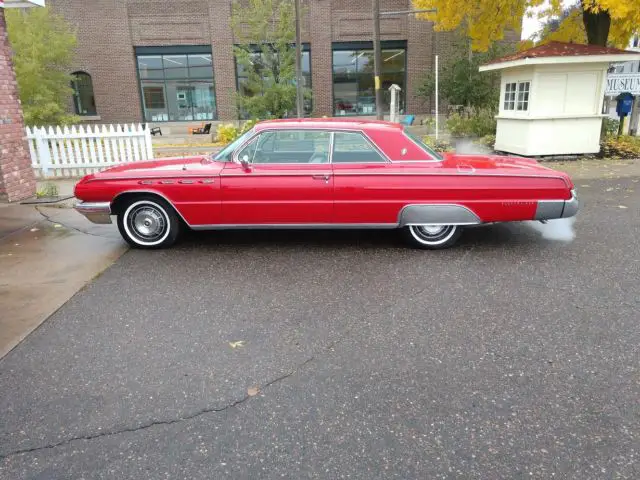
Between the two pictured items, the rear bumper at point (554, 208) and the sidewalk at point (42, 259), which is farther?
the rear bumper at point (554, 208)

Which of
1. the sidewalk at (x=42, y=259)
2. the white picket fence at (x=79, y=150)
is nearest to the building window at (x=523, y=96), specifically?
the white picket fence at (x=79, y=150)

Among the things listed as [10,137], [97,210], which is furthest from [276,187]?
[10,137]

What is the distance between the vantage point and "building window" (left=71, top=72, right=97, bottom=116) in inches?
1053

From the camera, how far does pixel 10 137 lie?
8.24 metres

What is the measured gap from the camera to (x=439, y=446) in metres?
2.54

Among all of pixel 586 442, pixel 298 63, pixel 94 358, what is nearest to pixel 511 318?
pixel 586 442

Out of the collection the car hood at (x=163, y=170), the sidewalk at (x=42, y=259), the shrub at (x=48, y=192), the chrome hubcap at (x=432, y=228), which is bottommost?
the sidewalk at (x=42, y=259)

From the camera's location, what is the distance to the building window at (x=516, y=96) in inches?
485

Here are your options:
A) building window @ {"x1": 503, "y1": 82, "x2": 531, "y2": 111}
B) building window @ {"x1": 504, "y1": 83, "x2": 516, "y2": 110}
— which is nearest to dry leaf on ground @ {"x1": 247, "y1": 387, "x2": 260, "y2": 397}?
building window @ {"x1": 503, "y1": 82, "x2": 531, "y2": 111}

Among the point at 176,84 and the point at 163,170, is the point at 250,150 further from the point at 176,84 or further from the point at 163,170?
the point at 176,84

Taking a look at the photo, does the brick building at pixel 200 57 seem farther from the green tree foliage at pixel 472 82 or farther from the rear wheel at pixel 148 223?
the rear wheel at pixel 148 223

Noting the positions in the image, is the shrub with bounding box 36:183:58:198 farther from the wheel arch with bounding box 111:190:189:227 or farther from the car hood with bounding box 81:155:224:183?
the wheel arch with bounding box 111:190:189:227

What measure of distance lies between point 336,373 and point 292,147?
328cm

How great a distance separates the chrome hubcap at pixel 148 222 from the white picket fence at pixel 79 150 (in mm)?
5419
